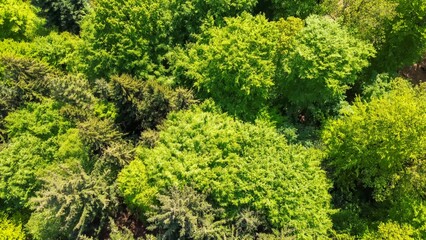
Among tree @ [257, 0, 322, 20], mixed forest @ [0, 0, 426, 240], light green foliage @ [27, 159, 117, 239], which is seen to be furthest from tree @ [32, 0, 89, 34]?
tree @ [257, 0, 322, 20]

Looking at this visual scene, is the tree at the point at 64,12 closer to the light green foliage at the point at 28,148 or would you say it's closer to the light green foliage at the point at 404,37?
the light green foliage at the point at 28,148

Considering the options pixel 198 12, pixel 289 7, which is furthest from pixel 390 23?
pixel 198 12

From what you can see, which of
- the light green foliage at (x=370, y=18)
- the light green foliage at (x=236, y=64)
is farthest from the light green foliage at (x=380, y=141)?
the light green foliage at (x=236, y=64)

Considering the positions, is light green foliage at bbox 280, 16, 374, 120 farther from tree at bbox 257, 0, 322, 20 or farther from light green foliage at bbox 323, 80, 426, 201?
tree at bbox 257, 0, 322, 20

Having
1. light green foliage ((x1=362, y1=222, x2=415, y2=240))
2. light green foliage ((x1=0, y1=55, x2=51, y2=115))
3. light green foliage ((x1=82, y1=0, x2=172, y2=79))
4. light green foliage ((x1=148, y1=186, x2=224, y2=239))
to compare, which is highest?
light green foliage ((x1=82, y1=0, x2=172, y2=79))

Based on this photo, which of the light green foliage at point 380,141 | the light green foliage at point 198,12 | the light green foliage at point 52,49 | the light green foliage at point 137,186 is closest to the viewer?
the light green foliage at point 380,141

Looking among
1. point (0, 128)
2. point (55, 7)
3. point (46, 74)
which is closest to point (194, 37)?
point (46, 74)
